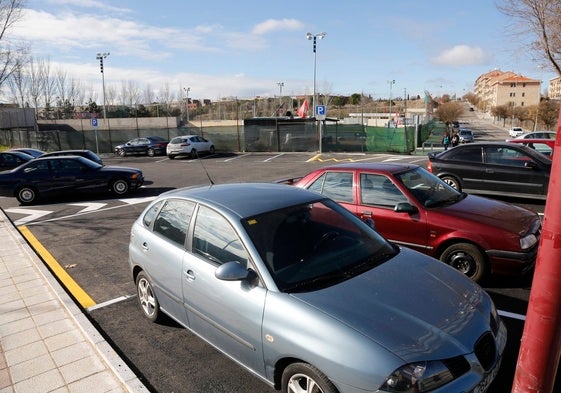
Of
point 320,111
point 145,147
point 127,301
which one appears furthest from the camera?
point 145,147

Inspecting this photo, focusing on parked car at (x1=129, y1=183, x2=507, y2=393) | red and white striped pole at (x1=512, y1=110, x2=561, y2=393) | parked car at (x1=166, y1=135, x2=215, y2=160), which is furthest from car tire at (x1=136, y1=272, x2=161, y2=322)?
parked car at (x1=166, y1=135, x2=215, y2=160)

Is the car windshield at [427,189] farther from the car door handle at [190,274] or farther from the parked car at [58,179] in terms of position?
the parked car at [58,179]

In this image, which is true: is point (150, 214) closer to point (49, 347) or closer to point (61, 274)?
point (49, 347)

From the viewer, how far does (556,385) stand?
10.5 ft

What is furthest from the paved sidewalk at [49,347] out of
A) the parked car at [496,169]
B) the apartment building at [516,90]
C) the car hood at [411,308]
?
the apartment building at [516,90]

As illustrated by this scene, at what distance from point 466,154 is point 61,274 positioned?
9540mm

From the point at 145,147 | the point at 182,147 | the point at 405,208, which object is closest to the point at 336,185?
the point at 405,208

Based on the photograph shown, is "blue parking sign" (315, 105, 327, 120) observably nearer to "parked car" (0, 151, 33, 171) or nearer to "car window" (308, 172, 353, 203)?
"parked car" (0, 151, 33, 171)

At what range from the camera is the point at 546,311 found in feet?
6.91

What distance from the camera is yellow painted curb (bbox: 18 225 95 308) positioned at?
540 cm

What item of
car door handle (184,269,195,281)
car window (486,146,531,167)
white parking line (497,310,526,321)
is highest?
car window (486,146,531,167)

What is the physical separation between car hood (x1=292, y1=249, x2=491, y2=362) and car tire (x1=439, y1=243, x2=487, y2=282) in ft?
6.22

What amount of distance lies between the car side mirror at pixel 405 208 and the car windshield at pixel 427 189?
0.72 feet

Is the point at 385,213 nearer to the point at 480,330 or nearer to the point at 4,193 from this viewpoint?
the point at 480,330
